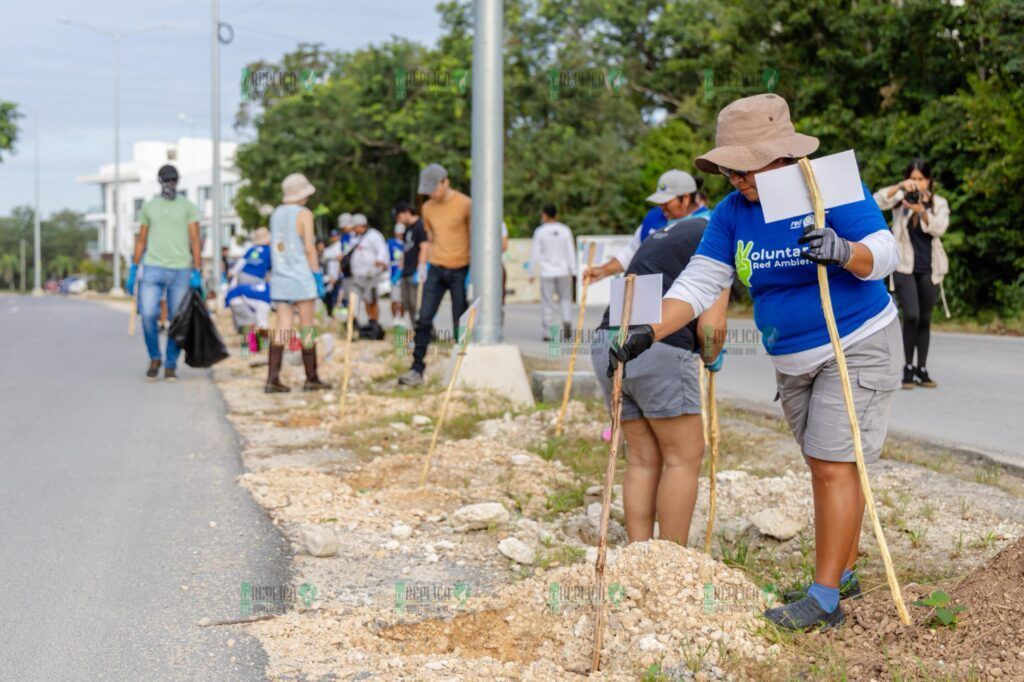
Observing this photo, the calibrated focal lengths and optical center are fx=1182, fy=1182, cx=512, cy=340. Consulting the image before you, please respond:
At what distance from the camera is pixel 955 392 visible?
10102 millimetres

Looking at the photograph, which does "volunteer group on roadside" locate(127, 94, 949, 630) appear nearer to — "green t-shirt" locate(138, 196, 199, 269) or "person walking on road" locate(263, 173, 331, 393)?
"person walking on road" locate(263, 173, 331, 393)

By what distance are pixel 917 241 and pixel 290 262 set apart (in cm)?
544

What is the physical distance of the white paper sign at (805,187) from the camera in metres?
3.76

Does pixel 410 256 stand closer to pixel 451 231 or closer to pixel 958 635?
pixel 451 231

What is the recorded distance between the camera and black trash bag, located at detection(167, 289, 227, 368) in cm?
1112

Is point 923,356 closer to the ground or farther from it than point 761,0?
closer to the ground

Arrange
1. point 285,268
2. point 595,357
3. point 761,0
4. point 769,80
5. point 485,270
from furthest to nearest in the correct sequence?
point 761,0 < point 769,80 < point 285,268 < point 485,270 < point 595,357

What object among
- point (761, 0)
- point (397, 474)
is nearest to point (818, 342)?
point (397, 474)

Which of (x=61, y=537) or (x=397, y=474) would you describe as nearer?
(x=61, y=537)

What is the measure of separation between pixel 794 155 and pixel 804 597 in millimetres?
1493

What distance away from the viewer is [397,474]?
6.95 meters

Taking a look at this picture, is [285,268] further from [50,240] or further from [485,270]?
[50,240]

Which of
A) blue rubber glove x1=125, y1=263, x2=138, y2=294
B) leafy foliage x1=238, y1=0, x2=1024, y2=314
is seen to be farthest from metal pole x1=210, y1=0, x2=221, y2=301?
blue rubber glove x1=125, y1=263, x2=138, y2=294

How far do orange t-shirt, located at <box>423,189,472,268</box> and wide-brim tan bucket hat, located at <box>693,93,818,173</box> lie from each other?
21.2ft
